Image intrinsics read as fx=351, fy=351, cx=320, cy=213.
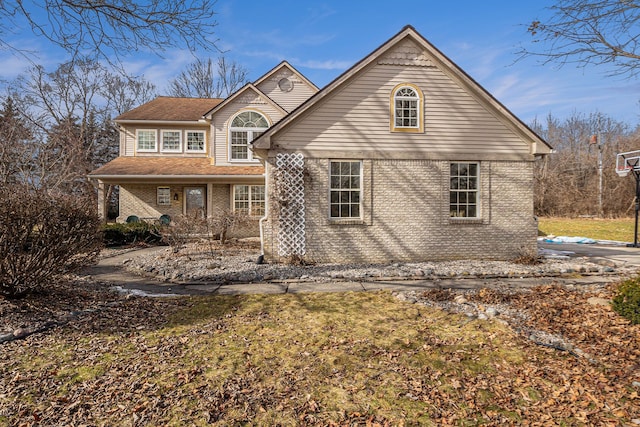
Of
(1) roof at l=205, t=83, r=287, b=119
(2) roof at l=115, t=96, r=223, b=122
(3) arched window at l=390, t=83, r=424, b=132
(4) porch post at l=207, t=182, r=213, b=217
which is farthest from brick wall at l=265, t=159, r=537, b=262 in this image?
(2) roof at l=115, t=96, r=223, b=122

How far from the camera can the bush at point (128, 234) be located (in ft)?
49.6

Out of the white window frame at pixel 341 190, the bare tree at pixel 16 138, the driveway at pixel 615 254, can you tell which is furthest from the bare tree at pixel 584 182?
the bare tree at pixel 16 138

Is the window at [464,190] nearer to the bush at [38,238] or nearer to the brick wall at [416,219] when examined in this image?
the brick wall at [416,219]

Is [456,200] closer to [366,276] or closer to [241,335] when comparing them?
[366,276]

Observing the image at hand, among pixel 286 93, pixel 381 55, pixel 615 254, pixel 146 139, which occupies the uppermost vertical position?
pixel 286 93

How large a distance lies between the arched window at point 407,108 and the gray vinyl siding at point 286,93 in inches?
391

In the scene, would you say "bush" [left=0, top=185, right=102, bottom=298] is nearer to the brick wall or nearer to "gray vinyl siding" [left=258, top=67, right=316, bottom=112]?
the brick wall

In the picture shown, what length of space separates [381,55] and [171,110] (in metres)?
14.2

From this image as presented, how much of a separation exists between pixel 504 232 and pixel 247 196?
11765 millimetres

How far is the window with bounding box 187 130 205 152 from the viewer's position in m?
19.4

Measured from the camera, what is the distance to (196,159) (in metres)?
19.1

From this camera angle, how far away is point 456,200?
11.0 meters

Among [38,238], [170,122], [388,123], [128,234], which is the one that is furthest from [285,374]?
[170,122]

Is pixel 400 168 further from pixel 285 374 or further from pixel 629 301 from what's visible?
pixel 285 374
